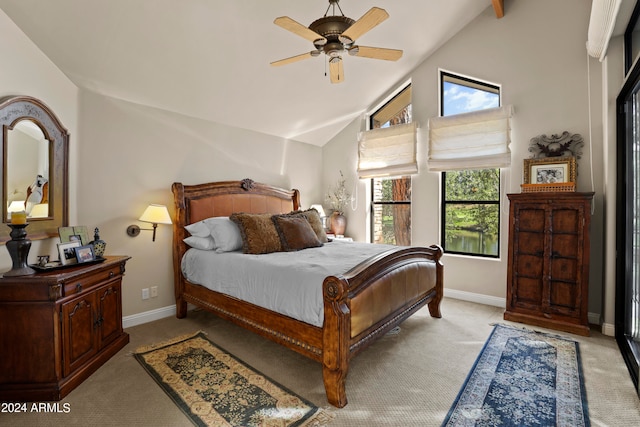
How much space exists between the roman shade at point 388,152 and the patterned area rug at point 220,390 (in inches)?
131

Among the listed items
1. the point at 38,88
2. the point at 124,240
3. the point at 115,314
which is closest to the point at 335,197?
the point at 124,240

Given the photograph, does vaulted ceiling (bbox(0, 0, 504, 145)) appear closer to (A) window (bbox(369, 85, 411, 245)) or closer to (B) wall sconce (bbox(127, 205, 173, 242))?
(A) window (bbox(369, 85, 411, 245))

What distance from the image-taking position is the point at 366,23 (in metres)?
2.10

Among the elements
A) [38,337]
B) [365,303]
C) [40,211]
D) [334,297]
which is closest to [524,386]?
[365,303]

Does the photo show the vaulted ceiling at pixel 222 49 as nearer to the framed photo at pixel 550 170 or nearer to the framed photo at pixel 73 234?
the framed photo at pixel 73 234

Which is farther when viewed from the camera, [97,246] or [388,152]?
[388,152]

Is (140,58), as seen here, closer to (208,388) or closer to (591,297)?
(208,388)

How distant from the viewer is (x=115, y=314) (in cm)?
274

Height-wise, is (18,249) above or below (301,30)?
below

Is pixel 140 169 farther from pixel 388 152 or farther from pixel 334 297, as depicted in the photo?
pixel 388 152

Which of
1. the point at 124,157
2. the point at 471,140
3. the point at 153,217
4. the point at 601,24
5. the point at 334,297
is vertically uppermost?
the point at 601,24

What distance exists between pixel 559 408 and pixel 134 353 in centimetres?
313

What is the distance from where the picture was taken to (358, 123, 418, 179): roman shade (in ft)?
14.9

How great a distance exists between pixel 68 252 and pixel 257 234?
5.04 feet
